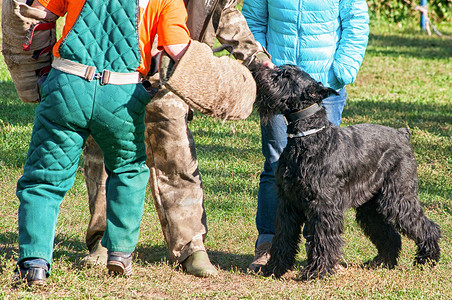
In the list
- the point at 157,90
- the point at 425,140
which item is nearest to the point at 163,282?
the point at 157,90

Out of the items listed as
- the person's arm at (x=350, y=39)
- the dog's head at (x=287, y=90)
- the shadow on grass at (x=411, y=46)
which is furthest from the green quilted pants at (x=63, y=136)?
the shadow on grass at (x=411, y=46)

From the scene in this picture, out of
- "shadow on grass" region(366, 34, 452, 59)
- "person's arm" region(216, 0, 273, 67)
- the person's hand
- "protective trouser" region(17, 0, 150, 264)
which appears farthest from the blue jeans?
"shadow on grass" region(366, 34, 452, 59)

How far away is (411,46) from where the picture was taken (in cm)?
1834

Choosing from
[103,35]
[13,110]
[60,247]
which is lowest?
[13,110]

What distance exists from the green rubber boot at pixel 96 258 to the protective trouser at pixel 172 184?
5.7 inches

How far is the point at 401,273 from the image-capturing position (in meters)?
4.89

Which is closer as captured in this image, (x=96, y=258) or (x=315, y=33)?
(x=96, y=258)

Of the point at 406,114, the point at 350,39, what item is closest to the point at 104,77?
the point at 350,39

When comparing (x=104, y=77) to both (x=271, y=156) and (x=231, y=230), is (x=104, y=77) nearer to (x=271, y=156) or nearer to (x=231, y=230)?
(x=271, y=156)

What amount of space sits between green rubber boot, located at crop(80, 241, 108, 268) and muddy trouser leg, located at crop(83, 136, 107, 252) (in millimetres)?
110

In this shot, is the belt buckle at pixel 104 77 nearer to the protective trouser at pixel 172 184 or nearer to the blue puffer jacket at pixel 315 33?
the protective trouser at pixel 172 184

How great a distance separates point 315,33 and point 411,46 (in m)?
14.6

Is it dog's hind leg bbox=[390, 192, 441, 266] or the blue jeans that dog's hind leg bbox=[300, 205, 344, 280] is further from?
dog's hind leg bbox=[390, 192, 441, 266]

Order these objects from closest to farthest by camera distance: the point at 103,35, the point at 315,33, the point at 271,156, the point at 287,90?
the point at 103,35
the point at 287,90
the point at 315,33
the point at 271,156
